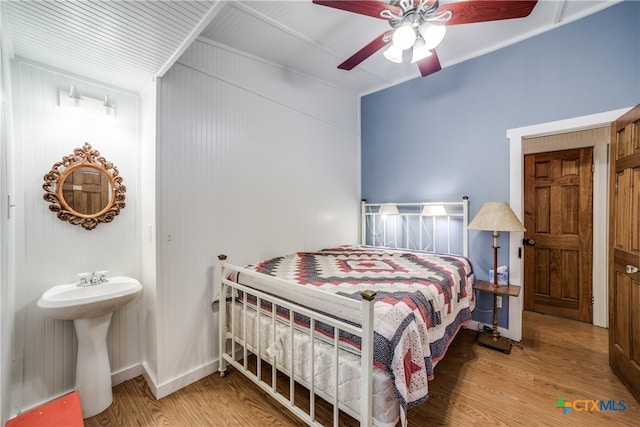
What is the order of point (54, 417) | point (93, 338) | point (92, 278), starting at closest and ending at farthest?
point (54, 417), point (93, 338), point (92, 278)

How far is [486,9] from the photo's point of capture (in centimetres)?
153

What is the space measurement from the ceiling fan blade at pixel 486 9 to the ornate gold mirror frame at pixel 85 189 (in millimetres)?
2497

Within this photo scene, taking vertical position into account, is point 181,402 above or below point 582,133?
below

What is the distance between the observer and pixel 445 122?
2.97 m

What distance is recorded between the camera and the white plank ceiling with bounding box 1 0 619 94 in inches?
51.2

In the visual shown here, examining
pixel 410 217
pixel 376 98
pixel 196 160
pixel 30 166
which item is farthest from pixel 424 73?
pixel 30 166

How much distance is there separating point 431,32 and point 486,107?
4.92 ft

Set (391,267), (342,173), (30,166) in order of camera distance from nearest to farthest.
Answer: (30,166), (391,267), (342,173)

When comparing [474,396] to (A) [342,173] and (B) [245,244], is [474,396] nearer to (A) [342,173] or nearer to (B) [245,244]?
(B) [245,244]

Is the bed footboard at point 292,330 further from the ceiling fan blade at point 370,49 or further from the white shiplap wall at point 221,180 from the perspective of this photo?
the ceiling fan blade at point 370,49

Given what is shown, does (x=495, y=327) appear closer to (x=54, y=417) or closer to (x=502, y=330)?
(x=502, y=330)

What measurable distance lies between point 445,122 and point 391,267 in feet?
6.00

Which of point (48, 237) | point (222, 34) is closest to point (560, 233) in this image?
point (222, 34)

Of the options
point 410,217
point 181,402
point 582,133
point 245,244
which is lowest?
point 181,402
